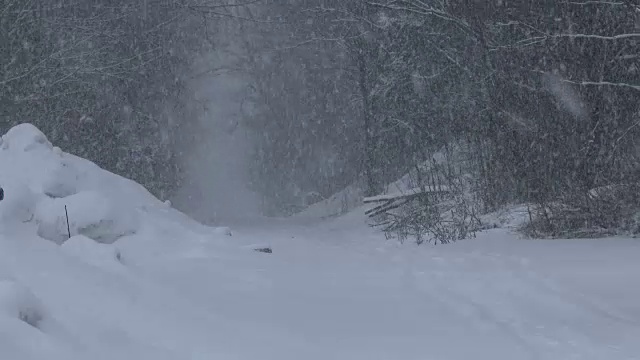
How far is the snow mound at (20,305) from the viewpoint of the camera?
12.7 ft

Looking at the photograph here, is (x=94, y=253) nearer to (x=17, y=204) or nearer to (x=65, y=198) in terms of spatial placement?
(x=65, y=198)

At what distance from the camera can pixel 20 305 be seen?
3.92 meters

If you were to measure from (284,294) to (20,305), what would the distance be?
2210 millimetres

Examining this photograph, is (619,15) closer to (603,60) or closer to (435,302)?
(603,60)

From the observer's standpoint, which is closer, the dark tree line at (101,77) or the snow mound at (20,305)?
the snow mound at (20,305)

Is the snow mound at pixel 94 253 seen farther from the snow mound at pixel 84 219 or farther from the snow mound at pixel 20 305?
the snow mound at pixel 20 305

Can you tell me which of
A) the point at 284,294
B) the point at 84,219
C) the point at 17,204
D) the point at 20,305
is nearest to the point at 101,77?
the point at 17,204

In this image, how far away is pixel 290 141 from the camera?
37.1 meters

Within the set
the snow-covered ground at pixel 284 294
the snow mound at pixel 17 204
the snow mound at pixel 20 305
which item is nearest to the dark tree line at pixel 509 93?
the snow-covered ground at pixel 284 294

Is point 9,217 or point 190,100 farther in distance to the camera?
point 190,100

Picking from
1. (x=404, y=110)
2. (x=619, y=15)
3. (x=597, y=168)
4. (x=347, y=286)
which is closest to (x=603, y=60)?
(x=619, y=15)

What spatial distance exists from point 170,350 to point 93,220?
17.1 feet

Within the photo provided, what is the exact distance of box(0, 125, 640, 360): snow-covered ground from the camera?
4.10 meters

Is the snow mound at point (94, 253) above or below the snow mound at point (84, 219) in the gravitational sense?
above
